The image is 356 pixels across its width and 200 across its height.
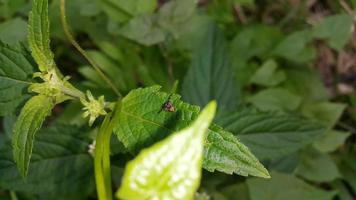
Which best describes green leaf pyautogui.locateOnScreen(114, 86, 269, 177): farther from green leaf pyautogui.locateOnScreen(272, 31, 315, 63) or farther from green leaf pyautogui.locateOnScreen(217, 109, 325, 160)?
green leaf pyautogui.locateOnScreen(272, 31, 315, 63)

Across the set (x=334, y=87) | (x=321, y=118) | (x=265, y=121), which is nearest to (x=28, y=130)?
(x=265, y=121)

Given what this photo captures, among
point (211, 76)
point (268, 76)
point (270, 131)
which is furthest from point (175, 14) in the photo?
point (270, 131)

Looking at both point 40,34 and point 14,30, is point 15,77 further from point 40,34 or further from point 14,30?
point 14,30

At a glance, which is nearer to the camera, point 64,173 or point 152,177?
point 152,177

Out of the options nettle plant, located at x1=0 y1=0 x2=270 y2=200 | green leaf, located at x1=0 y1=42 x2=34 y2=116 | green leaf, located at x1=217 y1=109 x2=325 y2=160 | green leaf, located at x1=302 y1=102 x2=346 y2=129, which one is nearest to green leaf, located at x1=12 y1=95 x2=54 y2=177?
nettle plant, located at x1=0 y1=0 x2=270 y2=200

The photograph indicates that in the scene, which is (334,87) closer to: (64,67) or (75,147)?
(64,67)

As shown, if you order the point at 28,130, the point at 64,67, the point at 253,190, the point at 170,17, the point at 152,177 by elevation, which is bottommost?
the point at 253,190
